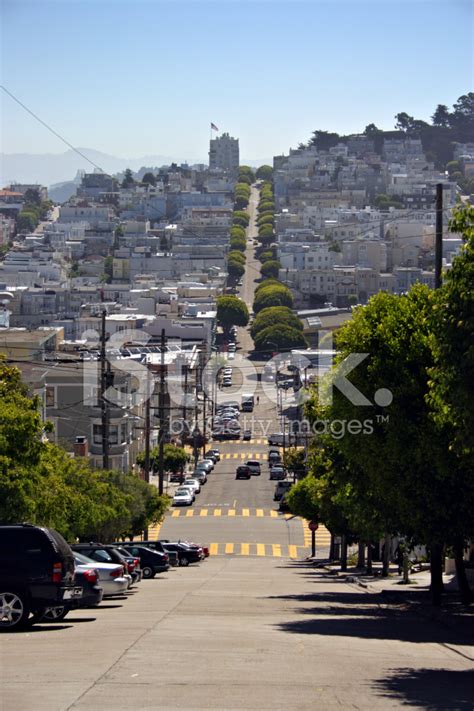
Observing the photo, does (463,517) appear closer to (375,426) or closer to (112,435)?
(375,426)

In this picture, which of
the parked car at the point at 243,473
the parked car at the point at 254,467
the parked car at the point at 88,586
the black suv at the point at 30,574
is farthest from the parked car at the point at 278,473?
the black suv at the point at 30,574

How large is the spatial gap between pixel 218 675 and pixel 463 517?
12.6 meters

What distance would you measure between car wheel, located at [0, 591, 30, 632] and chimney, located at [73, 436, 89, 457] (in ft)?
167

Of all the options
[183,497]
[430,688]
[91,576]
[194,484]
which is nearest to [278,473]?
[194,484]

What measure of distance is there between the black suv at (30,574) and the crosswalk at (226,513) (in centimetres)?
5519

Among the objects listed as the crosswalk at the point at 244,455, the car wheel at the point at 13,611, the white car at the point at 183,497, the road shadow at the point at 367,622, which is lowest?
the road shadow at the point at 367,622

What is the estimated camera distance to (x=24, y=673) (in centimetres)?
1538

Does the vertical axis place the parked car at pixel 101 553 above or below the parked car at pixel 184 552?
above

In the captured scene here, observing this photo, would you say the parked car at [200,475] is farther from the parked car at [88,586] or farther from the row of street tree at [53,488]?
the parked car at [88,586]

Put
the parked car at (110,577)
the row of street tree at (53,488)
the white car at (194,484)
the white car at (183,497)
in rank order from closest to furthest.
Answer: the parked car at (110,577)
the row of street tree at (53,488)
the white car at (183,497)
the white car at (194,484)

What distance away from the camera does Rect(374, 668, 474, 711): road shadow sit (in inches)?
574

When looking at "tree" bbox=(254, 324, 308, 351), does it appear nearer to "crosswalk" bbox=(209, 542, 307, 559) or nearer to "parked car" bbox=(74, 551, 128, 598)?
"crosswalk" bbox=(209, 542, 307, 559)

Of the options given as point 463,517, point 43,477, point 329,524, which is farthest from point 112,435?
point 463,517

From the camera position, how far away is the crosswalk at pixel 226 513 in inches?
2997
